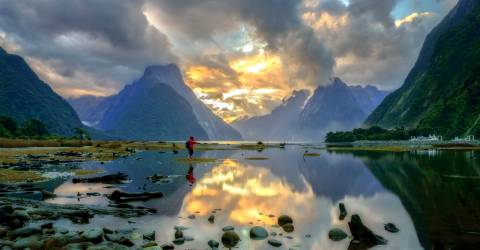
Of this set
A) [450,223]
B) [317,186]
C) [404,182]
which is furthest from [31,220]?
[404,182]

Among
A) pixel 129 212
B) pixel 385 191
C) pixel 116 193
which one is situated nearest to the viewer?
pixel 129 212

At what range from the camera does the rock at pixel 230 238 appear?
18094 millimetres

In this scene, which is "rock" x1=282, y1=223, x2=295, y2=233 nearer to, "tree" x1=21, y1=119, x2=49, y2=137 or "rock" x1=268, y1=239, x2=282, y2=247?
"rock" x1=268, y1=239, x2=282, y2=247

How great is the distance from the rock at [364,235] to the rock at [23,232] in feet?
56.0

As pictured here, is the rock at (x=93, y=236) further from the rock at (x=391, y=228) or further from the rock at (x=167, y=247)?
the rock at (x=391, y=228)

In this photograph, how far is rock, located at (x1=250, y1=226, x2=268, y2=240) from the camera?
19.0 m

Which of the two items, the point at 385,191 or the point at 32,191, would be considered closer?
the point at 32,191

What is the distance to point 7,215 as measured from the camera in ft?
66.8

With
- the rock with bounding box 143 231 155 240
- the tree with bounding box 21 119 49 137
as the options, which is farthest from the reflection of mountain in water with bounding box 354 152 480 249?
the tree with bounding box 21 119 49 137

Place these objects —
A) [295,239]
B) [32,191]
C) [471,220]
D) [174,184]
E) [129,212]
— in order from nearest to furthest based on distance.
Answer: [295,239] → [471,220] → [129,212] → [32,191] → [174,184]

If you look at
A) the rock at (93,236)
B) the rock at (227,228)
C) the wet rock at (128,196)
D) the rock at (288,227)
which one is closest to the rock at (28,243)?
the rock at (93,236)

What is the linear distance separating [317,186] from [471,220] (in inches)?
807

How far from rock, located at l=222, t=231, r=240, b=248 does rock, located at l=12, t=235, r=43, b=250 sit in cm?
872

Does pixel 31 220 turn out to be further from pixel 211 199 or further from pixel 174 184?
pixel 174 184
